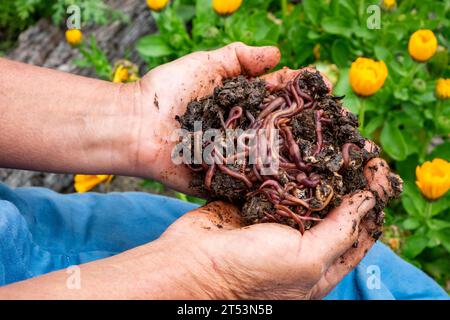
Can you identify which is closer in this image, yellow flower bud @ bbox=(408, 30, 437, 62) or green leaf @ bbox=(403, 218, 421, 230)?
yellow flower bud @ bbox=(408, 30, 437, 62)

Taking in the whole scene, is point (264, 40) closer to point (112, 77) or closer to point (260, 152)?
point (112, 77)

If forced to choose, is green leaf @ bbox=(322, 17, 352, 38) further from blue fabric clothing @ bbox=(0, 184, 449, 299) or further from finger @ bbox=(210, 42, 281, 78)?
blue fabric clothing @ bbox=(0, 184, 449, 299)

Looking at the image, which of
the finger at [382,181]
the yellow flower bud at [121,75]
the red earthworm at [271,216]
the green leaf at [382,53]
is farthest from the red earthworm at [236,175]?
the green leaf at [382,53]

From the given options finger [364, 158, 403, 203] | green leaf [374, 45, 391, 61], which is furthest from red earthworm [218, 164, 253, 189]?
green leaf [374, 45, 391, 61]

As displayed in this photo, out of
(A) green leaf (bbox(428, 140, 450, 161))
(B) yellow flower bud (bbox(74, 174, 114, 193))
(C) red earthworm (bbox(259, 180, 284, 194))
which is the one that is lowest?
(B) yellow flower bud (bbox(74, 174, 114, 193))

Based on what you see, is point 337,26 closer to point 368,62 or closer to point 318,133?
point 368,62

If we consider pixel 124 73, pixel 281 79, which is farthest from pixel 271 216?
pixel 124 73

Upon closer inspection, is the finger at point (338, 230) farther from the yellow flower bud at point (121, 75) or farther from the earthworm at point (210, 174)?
the yellow flower bud at point (121, 75)
